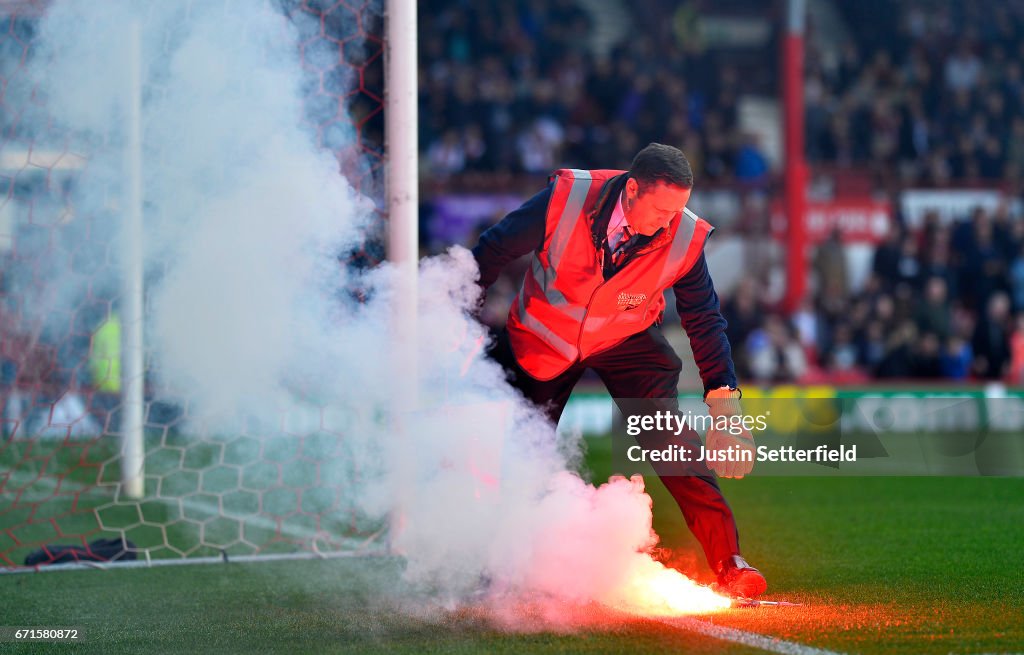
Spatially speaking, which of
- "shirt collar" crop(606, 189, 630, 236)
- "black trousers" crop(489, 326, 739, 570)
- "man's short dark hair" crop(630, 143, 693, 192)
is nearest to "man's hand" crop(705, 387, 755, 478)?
"black trousers" crop(489, 326, 739, 570)

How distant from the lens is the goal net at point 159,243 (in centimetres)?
600

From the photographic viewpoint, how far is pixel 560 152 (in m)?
15.8

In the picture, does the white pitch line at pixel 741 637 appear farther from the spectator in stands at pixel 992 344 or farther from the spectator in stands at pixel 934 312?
the spectator in stands at pixel 992 344

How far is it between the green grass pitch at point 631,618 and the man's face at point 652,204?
1.43 meters

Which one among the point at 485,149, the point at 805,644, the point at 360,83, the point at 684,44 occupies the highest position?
the point at 684,44

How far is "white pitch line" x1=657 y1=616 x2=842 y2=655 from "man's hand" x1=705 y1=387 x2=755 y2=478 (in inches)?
23.9

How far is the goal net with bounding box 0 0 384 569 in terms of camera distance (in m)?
6.00

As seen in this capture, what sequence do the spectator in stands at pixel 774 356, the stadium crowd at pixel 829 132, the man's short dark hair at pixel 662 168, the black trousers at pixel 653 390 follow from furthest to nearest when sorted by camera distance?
the stadium crowd at pixel 829 132
the spectator in stands at pixel 774 356
the black trousers at pixel 653 390
the man's short dark hair at pixel 662 168

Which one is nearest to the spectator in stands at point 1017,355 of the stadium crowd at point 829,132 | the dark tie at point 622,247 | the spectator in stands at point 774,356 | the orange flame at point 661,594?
the stadium crowd at point 829,132

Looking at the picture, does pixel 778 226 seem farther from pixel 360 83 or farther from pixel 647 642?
pixel 647 642

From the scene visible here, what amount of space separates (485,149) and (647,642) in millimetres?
11731

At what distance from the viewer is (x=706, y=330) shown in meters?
4.98

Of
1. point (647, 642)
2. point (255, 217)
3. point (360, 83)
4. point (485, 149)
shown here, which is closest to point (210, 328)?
point (255, 217)

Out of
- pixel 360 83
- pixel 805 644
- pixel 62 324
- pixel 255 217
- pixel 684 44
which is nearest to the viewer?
pixel 805 644
